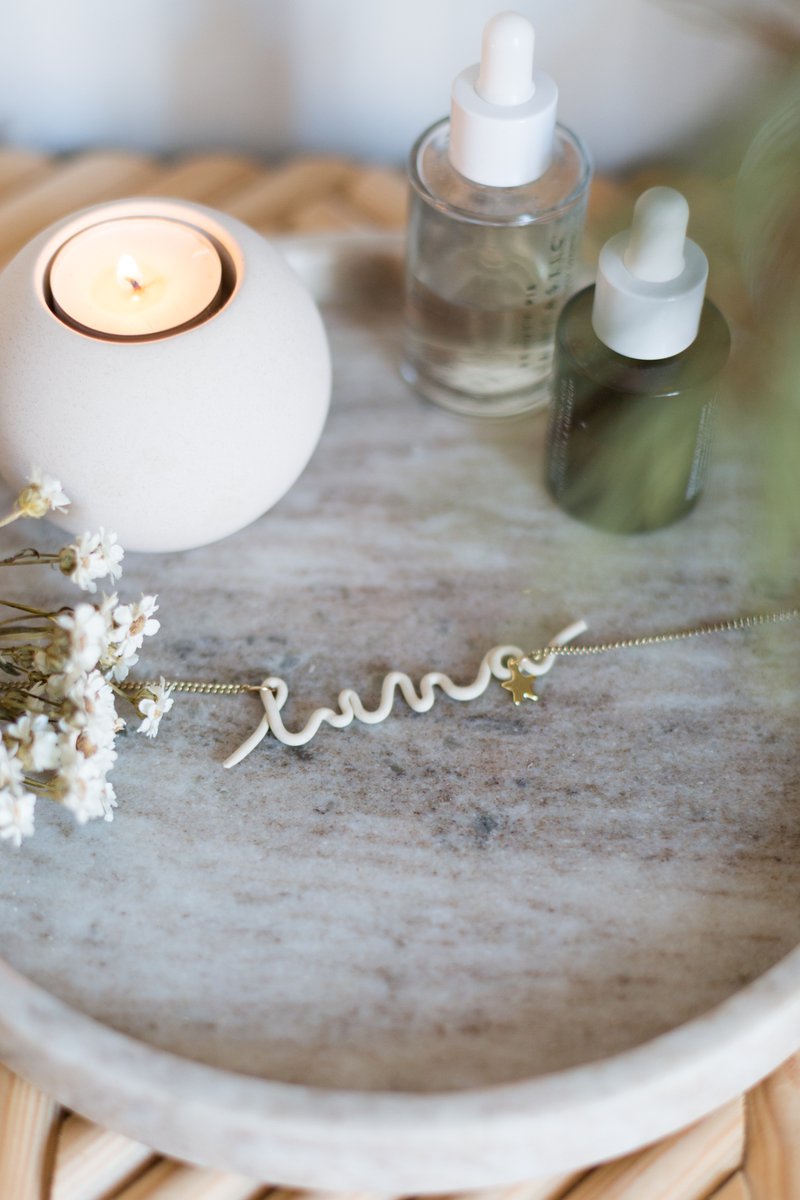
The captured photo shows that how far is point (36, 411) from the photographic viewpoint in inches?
15.3

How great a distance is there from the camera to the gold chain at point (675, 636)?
1.44 ft

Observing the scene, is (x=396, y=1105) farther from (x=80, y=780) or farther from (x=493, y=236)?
(x=493, y=236)

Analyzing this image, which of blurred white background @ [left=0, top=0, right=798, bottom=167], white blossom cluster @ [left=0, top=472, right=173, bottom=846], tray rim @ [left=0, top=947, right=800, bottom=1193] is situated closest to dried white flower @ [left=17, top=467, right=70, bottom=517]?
white blossom cluster @ [left=0, top=472, right=173, bottom=846]

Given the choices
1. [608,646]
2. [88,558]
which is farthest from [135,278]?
[608,646]

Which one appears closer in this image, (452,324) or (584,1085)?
(584,1085)

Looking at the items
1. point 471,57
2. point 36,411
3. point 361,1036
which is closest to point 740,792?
point 361,1036

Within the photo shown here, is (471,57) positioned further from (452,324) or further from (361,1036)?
(361,1036)

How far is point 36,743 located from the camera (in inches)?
13.7

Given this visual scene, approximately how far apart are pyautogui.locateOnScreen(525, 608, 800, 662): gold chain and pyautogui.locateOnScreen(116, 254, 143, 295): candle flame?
0.20m

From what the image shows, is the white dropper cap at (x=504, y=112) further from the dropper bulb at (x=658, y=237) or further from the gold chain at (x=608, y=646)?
the gold chain at (x=608, y=646)

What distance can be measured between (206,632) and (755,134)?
0.94ft

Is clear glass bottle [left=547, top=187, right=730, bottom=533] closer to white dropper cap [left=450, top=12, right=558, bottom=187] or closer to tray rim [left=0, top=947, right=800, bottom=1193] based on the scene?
white dropper cap [left=450, top=12, right=558, bottom=187]

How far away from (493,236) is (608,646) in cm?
18

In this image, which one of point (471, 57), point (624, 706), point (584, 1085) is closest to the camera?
point (584, 1085)
